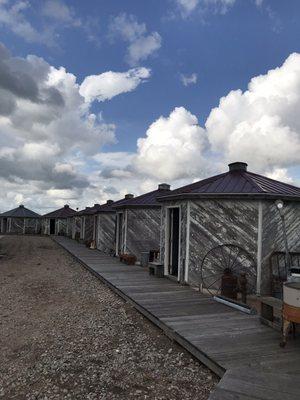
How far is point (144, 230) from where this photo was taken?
1655cm

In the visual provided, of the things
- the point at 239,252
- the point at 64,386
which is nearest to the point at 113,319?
the point at 64,386

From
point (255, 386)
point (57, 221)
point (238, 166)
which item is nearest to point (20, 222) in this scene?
point (57, 221)

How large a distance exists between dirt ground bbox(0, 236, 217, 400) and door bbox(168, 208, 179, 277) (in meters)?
2.59

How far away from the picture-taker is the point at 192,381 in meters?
4.47

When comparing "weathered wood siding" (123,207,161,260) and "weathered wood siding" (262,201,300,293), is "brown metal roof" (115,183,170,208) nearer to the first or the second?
"weathered wood siding" (123,207,161,260)

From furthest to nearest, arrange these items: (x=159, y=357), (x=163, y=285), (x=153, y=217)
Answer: (x=153, y=217) < (x=163, y=285) < (x=159, y=357)

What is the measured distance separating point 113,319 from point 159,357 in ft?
7.57

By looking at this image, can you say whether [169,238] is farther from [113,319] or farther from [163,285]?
[113,319]

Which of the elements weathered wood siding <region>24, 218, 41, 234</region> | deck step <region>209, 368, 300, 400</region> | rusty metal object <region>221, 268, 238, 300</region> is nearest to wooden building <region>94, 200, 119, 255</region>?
rusty metal object <region>221, 268, 238, 300</region>

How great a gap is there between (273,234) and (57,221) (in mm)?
40143

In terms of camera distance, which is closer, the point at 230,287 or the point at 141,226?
the point at 230,287

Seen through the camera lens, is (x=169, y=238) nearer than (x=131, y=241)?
Yes

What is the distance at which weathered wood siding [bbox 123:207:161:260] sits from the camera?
16469mm

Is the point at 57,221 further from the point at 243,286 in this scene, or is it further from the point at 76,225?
the point at 243,286
